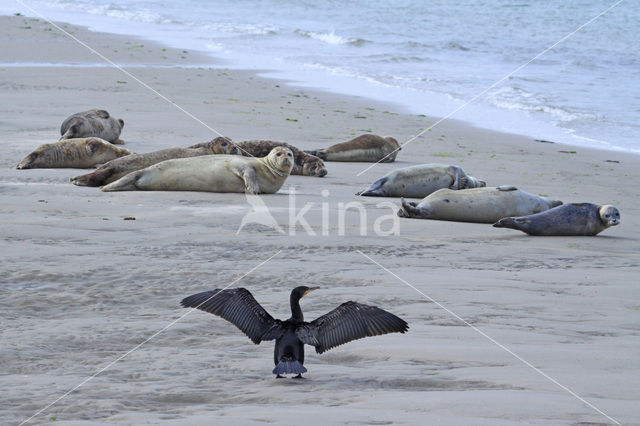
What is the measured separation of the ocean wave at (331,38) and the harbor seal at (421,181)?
20072 mm

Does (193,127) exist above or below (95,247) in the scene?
above

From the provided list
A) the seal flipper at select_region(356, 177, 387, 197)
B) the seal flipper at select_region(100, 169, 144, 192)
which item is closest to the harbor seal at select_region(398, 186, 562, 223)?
the seal flipper at select_region(356, 177, 387, 197)

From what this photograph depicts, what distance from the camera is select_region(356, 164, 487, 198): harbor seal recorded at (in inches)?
336

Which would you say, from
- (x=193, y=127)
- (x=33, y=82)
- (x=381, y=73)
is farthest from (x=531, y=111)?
(x=33, y=82)

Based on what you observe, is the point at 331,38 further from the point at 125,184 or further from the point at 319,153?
the point at 125,184

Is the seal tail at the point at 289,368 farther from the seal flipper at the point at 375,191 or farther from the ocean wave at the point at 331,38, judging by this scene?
the ocean wave at the point at 331,38

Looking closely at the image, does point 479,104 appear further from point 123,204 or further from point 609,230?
point 123,204

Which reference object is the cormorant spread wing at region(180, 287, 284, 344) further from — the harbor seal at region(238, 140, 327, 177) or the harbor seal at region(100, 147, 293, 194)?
the harbor seal at region(238, 140, 327, 177)

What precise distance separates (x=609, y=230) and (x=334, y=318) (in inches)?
186

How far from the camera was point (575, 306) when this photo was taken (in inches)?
183

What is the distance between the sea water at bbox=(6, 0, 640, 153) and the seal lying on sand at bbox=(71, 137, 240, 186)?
6.32 metres

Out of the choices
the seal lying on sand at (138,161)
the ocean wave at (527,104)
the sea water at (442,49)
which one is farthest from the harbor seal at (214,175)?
the ocean wave at (527,104)

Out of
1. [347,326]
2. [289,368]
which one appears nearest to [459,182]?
[347,326]

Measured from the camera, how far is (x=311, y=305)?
14.7 ft
